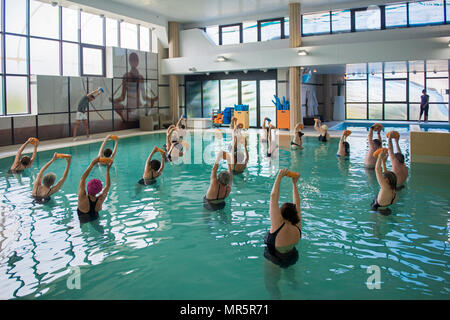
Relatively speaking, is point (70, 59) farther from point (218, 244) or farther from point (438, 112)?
point (438, 112)

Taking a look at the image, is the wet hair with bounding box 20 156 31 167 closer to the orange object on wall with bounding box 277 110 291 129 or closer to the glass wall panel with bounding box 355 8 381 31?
the orange object on wall with bounding box 277 110 291 129

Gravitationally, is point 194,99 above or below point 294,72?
below

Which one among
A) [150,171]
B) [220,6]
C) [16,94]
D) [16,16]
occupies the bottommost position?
[150,171]

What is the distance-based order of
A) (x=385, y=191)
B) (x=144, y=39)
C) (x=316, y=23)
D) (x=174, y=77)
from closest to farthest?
(x=385, y=191) → (x=316, y=23) → (x=144, y=39) → (x=174, y=77)

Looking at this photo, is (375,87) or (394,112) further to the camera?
(394,112)

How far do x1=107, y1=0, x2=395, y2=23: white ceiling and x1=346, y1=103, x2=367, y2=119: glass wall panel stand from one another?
28.2 feet

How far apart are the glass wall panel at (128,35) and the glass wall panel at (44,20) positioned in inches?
161

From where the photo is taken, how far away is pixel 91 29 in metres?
18.5

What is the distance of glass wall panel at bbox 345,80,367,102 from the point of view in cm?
2578

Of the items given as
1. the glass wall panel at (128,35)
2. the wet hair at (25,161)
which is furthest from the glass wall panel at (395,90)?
the wet hair at (25,161)

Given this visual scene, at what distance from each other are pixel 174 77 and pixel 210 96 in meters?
2.28

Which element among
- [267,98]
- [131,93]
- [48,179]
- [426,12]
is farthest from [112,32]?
[48,179]
